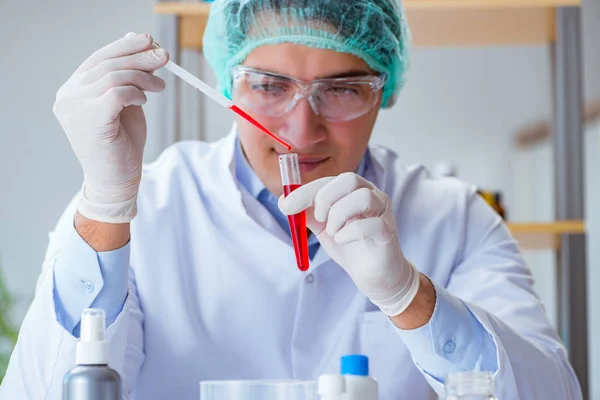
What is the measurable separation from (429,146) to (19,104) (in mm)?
1667

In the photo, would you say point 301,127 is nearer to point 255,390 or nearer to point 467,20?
point 255,390

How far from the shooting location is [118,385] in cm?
81

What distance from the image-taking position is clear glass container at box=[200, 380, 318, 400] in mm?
896

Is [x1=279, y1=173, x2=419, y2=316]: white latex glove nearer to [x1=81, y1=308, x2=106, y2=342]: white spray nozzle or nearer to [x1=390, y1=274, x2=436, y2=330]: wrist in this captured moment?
[x1=390, y1=274, x2=436, y2=330]: wrist

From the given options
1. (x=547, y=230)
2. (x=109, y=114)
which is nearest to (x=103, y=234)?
(x=109, y=114)

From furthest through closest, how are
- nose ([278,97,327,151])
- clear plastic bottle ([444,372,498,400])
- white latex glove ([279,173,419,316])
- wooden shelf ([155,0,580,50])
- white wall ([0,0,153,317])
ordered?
white wall ([0,0,153,317]) → wooden shelf ([155,0,580,50]) → nose ([278,97,327,151]) → white latex glove ([279,173,419,316]) → clear plastic bottle ([444,372,498,400])

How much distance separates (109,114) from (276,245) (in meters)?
0.52

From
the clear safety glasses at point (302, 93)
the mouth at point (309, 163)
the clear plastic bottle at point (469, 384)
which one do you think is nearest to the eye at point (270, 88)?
the clear safety glasses at point (302, 93)

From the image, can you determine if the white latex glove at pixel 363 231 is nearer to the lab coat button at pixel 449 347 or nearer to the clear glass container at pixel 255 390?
the lab coat button at pixel 449 347

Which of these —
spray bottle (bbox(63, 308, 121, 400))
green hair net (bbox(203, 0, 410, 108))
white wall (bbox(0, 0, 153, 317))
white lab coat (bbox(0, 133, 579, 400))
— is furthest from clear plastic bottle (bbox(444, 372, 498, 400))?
white wall (bbox(0, 0, 153, 317))

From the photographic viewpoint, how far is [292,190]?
3.73 ft

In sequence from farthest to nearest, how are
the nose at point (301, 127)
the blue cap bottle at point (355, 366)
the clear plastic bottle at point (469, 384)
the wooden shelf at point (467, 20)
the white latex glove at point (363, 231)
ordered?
the wooden shelf at point (467, 20) < the nose at point (301, 127) < the white latex glove at point (363, 231) < the blue cap bottle at point (355, 366) < the clear plastic bottle at point (469, 384)

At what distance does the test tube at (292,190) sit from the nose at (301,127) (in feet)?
0.75

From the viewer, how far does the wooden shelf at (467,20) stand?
2178 millimetres
